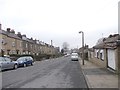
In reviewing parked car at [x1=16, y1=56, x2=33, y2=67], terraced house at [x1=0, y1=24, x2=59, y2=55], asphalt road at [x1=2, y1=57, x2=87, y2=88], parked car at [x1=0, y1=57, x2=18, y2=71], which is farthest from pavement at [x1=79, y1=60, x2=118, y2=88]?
terraced house at [x1=0, y1=24, x2=59, y2=55]

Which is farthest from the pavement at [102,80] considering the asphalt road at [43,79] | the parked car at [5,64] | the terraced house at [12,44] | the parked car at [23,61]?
the terraced house at [12,44]

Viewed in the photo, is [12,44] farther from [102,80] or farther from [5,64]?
[102,80]

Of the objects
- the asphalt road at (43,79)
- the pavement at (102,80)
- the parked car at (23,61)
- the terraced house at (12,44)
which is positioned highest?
the terraced house at (12,44)

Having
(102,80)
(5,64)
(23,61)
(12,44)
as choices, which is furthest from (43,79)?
(12,44)

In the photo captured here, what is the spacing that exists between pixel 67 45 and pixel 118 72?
175152mm

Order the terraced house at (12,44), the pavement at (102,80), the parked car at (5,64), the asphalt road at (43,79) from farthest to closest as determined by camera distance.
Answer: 1. the terraced house at (12,44)
2. the parked car at (5,64)
3. the asphalt road at (43,79)
4. the pavement at (102,80)

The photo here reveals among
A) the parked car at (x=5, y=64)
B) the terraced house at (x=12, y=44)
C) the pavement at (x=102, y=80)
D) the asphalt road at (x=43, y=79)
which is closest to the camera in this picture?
the pavement at (x=102, y=80)

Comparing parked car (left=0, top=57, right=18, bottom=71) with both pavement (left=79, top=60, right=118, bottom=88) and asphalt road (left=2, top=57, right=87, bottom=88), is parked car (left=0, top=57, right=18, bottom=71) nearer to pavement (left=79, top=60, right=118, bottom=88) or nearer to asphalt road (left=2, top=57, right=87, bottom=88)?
asphalt road (left=2, top=57, right=87, bottom=88)

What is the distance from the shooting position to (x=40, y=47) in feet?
359

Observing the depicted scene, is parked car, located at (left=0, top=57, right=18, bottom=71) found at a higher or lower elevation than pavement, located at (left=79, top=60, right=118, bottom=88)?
higher

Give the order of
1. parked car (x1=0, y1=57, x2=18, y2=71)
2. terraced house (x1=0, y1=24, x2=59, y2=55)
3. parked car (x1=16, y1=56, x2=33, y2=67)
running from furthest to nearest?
terraced house (x1=0, y1=24, x2=59, y2=55) → parked car (x1=16, y1=56, x2=33, y2=67) → parked car (x1=0, y1=57, x2=18, y2=71)

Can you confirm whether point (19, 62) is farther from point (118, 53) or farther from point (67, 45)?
point (67, 45)

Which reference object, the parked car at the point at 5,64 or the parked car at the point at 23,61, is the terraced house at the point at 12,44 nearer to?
the parked car at the point at 23,61

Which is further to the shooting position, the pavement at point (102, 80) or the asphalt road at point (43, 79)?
the asphalt road at point (43, 79)
